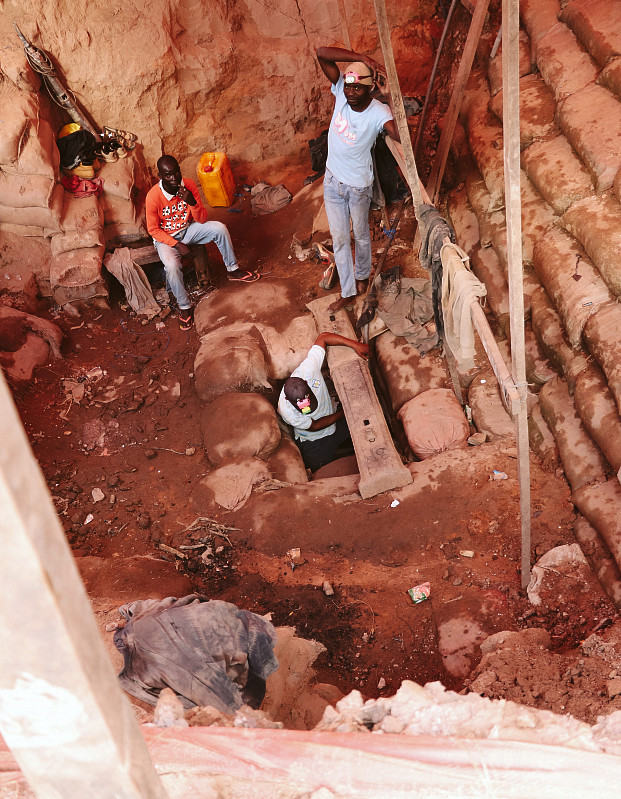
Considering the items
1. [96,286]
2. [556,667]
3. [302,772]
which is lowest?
[556,667]

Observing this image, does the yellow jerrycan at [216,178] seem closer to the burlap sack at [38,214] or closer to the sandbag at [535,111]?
the burlap sack at [38,214]

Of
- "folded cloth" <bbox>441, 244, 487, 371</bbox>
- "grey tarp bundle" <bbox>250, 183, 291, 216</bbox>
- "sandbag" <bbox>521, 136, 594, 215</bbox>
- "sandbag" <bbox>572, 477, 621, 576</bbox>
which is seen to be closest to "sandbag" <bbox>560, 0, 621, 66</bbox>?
"sandbag" <bbox>521, 136, 594, 215</bbox>

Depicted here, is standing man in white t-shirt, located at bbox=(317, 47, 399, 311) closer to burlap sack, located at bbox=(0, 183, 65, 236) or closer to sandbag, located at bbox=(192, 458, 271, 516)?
sandbag, located at bbox=(192, 458, 271, 516)

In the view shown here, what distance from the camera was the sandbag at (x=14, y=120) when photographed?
22.8ft

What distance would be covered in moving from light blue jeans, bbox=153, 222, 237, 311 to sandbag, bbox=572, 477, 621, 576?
459cm

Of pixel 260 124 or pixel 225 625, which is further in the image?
pixel 260 124

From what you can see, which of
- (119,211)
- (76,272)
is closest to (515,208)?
(76,272)

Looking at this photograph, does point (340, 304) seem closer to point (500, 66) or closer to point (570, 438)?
point (570, 438)

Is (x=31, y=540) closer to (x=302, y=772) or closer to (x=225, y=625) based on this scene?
(x=302, y=772)

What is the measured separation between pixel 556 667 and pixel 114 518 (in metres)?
3.60

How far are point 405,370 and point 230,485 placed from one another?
6.26 feet

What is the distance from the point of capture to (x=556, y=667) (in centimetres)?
330

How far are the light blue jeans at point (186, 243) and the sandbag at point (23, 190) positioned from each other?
1305 millimetres

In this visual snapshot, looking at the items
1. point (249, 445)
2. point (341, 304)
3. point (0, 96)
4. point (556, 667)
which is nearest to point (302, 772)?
point (556, 667)
